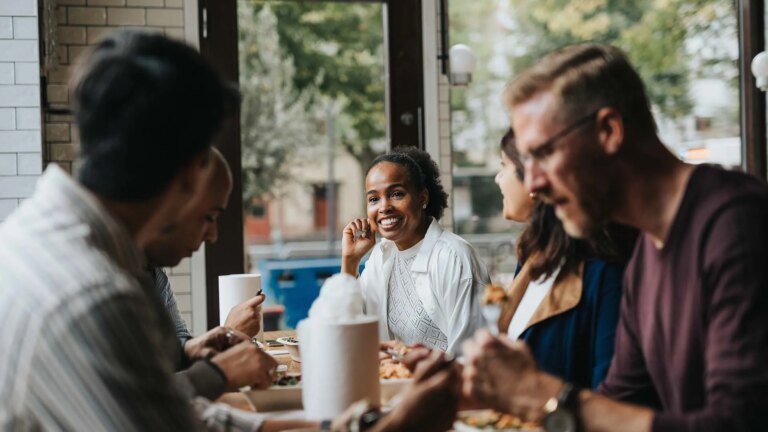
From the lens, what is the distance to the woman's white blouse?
319 cm

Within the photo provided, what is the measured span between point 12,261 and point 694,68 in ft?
27.4

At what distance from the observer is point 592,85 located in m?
1.55

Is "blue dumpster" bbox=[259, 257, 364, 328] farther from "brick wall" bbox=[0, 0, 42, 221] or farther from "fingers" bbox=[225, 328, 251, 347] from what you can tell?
"fingers" bbox=[225, 328, 251, 347]

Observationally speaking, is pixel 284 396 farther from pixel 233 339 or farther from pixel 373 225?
pixel 373 225

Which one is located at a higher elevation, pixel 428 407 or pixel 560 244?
pixel 560 244

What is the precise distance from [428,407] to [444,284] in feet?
5.82

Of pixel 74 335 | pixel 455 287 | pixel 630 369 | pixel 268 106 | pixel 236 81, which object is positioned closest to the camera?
pixel 74 335

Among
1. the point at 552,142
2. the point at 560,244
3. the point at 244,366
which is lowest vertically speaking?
the point at 244,366

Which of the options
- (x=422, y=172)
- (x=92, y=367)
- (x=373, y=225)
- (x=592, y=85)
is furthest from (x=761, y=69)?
(x=92, y=367)

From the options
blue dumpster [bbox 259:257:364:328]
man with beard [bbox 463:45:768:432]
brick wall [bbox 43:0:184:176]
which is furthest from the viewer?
blue dumpster [bbox 259:257:364:328]

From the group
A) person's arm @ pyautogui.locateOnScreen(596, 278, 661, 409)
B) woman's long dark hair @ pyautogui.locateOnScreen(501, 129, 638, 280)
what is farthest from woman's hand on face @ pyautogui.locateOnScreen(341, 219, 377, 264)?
person's arm @ pyautogui.locateOnScreen(596, 278, 661, 409)

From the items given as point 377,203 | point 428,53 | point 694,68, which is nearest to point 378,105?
point 694,68

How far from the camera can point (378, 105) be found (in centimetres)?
1258

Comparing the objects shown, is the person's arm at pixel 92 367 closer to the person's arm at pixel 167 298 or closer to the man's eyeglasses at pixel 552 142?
the man's eyeglasses at pixel 552 142
